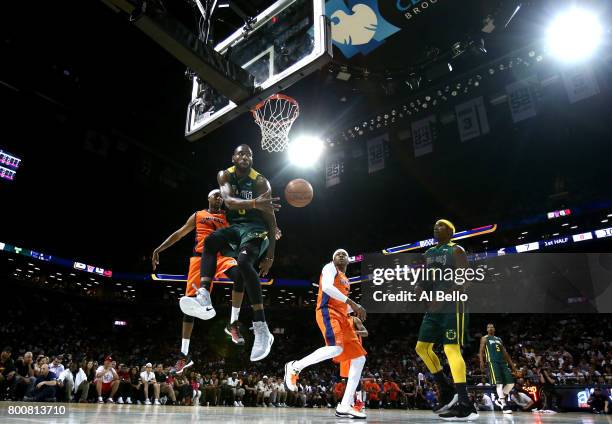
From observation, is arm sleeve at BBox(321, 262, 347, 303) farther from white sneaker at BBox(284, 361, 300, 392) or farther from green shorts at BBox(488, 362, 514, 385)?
green shorts at BBox(488, 362, 514, 385)

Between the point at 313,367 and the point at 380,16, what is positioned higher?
the point at 380,16

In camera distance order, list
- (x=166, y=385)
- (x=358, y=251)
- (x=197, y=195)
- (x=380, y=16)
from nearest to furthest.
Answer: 1. (x=380, y=16)
2. (x=166, y=385)
3. (x=197, y=195)
4. (x=358, y=251)

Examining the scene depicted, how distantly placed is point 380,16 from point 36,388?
31.7 ft

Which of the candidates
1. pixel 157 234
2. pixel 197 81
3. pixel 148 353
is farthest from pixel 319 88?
pixel 148 353

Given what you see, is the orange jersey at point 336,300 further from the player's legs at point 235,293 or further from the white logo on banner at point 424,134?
the white logo on banner at point 424,134

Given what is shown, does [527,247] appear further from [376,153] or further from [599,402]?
[599,402]

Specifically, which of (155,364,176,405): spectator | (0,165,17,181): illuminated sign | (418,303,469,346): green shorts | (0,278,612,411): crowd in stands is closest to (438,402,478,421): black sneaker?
(418,303,469,346): green shorts

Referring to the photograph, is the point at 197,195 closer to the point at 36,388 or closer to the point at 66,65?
the point at 66,65

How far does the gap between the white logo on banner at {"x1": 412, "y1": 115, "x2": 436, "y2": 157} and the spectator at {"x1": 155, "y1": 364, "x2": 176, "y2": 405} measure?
9981 mm

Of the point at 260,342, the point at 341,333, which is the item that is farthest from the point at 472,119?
the point at 260,342

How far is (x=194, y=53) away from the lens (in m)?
4.38

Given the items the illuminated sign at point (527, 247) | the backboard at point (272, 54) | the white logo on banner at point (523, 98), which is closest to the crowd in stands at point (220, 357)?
the illuminated sign at point (527, 247)

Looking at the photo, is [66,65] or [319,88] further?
[66,65]

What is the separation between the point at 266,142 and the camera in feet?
27.5
